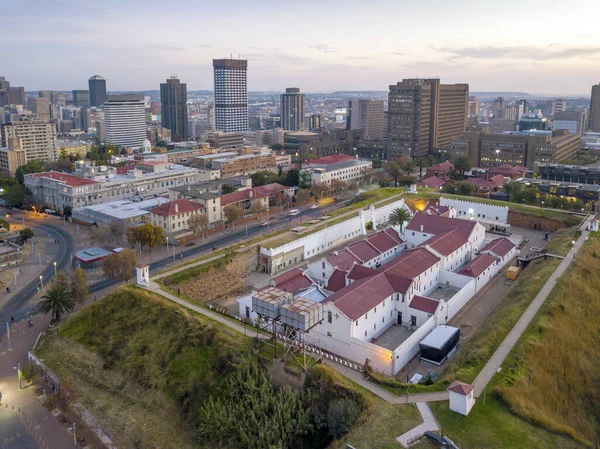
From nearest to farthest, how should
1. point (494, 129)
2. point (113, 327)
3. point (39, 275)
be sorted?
point (113, 327), point (39, 275), point (494, 129)

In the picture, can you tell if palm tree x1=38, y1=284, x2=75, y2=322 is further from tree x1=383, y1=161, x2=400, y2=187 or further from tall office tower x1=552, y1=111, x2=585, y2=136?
tall office tower x1=552, y1=111, x2=585, y2=136

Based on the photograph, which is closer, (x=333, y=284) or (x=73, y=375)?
(x=73, y=375)

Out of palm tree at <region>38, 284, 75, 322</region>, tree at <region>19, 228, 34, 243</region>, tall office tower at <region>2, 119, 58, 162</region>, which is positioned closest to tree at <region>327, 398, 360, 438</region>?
palm tree at <region>38, 284, 75, 322</region>

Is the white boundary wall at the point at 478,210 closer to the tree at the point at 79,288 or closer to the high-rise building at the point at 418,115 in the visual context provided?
the tree at the point at 79,288

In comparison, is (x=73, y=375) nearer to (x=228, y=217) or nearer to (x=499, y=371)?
(x=499, y=371)

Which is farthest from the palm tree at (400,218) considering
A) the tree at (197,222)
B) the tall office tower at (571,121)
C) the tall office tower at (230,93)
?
the tall office tower at (571,121)

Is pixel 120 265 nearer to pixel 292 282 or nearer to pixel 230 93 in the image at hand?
pixel 292 282

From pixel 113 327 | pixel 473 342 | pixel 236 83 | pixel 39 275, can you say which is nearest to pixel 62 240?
pixel 39 275
